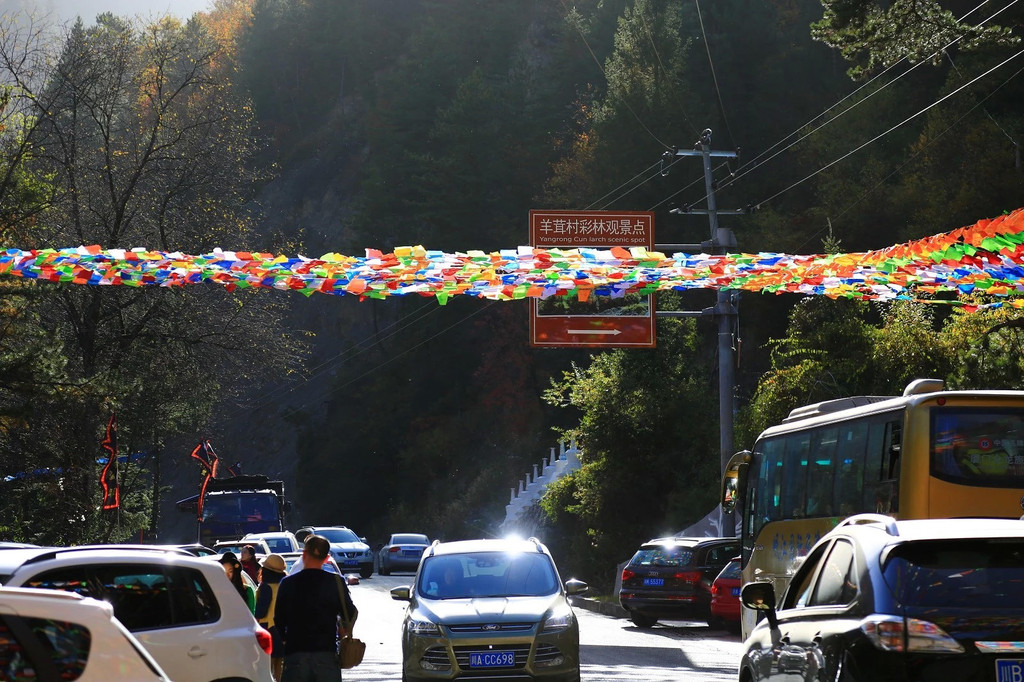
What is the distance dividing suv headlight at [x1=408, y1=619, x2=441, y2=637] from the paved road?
8.40ft

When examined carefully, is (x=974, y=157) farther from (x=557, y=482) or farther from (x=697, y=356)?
(x=557, y=482)

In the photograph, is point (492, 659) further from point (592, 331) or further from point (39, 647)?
point (592, 331)

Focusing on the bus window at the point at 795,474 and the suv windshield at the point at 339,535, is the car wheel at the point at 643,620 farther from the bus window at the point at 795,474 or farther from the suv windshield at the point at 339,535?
the suv windshield at the point at 339,535

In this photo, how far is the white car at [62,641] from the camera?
4.87 meters

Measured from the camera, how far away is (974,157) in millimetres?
41406

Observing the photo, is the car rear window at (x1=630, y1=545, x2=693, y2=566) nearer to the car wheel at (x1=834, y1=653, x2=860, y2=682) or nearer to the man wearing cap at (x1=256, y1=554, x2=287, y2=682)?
the man wearing cap at (x1=256, y1=554, x2=287, y2=682)

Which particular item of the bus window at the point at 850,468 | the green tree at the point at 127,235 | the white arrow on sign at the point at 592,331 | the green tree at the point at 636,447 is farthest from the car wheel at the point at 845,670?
the green tree at the point at 636,447

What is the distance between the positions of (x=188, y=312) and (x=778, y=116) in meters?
30.9

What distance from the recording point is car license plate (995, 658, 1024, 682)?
6.16 metres

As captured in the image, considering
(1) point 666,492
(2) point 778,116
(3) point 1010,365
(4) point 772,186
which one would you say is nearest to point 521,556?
(3) point 1010,365

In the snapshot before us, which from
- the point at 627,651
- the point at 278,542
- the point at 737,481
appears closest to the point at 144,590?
the point at 627,651

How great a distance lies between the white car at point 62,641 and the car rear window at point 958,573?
3.56 metres

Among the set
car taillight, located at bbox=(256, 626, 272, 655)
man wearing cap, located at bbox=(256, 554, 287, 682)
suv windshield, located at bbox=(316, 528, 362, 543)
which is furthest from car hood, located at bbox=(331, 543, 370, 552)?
car taillight, located at bbox=(256, 626, 272, 655)

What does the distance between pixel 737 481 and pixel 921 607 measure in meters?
Result: 12.7
